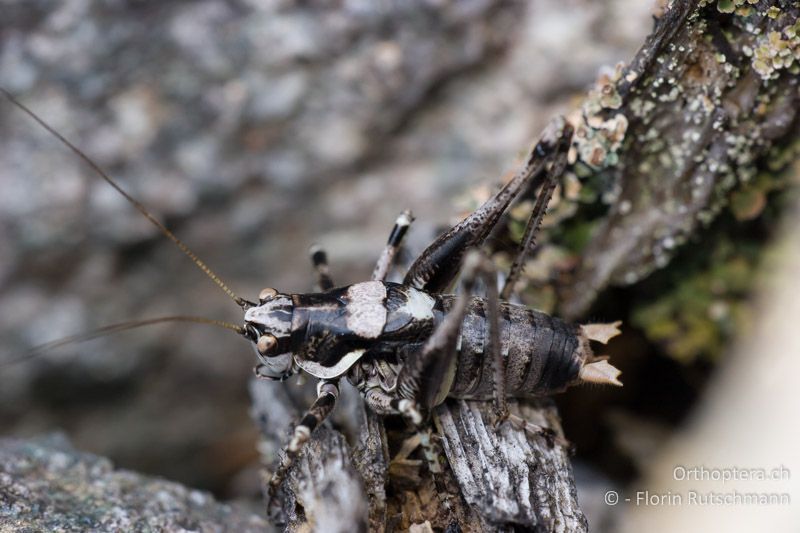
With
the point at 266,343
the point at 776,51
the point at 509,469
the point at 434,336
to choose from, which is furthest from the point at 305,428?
the point at 776,51

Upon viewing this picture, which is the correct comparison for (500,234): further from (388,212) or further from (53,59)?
(53,59)

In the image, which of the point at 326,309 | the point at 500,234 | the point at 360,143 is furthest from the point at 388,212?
the point at 326,309

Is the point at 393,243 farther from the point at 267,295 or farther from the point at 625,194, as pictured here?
the point at 625,194

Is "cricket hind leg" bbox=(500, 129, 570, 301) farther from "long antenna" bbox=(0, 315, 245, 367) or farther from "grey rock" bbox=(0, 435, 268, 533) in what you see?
"grey rock" bbox=(0, 435, 268, 533)

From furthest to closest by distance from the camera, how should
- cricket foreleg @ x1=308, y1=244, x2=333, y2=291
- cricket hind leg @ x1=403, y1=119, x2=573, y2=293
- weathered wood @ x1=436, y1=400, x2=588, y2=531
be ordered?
cricket foreleg @ x1=308, y1=244, x2=333, y2=291
cricket hind leg @ x1=403, y1=119, x2=573, y2=293
weathered wood @ x1=436, y1=400, x2=588, y2=531

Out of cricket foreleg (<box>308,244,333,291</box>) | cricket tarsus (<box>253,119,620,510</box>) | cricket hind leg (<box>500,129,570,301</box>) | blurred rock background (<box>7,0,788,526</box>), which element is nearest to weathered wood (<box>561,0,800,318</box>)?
cricket hind leg (<box>500,129,570,301</box>)

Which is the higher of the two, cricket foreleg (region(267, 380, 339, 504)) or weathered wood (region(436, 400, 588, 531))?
cricket foreleg (region(267, 380, 339, 504))
